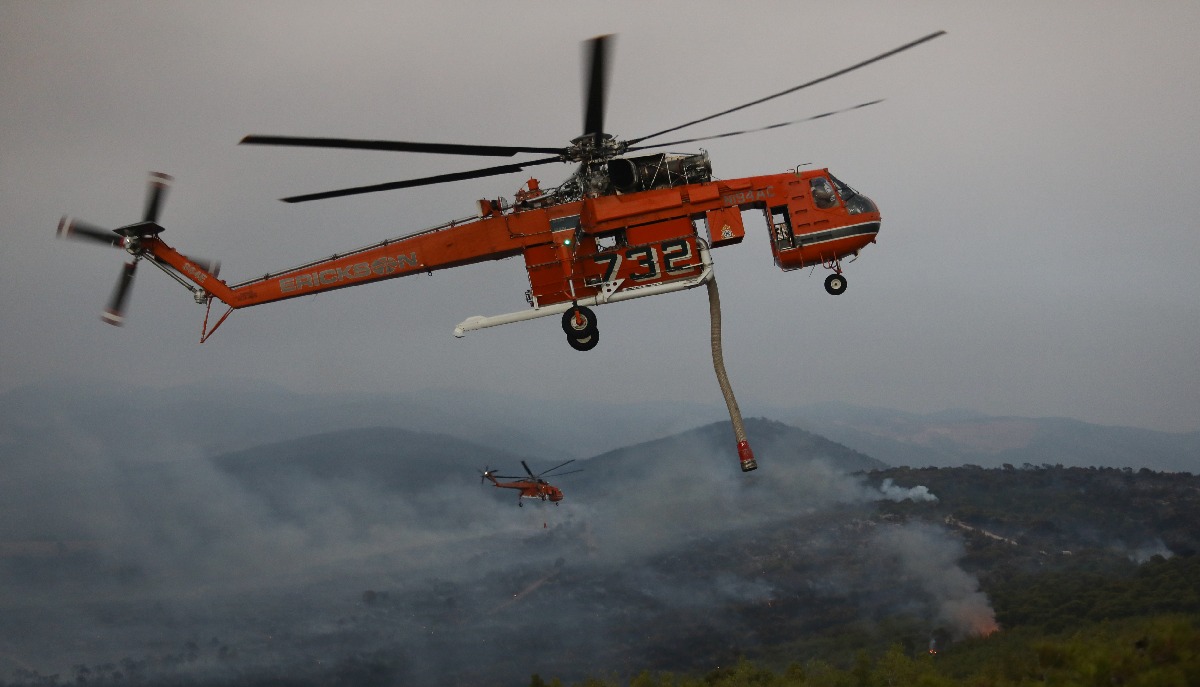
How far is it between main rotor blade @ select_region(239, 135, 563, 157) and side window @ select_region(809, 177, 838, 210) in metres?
6.03

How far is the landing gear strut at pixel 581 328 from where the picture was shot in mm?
22656

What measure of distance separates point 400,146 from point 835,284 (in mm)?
10215

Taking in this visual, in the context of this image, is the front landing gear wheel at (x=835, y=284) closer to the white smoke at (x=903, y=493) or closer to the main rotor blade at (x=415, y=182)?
the main rotor blade at (x=415, y=182)

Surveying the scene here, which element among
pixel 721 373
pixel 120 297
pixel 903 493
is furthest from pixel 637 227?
pixel 903 493

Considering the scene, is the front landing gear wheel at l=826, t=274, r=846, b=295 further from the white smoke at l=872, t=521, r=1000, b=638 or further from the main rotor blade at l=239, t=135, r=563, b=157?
the white smoke at l=872, t=521, r=1000, b=638

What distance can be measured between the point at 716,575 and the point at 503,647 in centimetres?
2853

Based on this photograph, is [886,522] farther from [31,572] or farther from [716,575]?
[31,572]

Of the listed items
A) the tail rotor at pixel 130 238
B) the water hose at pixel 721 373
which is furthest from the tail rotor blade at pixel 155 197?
the water hose at pixel 721 373

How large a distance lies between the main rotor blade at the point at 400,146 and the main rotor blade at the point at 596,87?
3.57 feet

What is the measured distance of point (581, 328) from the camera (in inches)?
892

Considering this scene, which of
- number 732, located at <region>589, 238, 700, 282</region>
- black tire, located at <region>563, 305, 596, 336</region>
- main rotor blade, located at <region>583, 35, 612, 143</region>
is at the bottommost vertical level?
black tire, located at <region>563, 305, 596, 336</region>

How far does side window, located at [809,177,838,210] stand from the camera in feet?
76.7

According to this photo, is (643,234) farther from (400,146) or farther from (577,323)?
(400,146)

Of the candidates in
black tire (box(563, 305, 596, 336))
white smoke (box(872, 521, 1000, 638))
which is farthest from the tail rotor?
white smoke (box(872, 521, 1000, 638))
